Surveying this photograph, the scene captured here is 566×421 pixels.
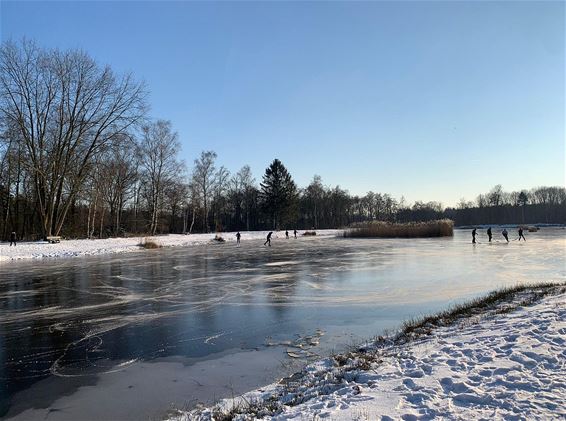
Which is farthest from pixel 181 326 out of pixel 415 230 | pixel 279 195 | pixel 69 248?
pixel 279 195

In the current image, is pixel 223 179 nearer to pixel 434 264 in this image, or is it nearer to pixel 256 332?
pixel 434 264

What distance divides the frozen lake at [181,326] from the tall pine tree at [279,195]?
189ft

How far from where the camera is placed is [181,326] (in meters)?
7.67

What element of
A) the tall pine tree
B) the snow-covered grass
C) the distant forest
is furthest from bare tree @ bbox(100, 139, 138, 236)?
the snow-covered grass

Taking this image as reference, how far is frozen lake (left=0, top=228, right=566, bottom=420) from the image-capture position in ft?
15.6

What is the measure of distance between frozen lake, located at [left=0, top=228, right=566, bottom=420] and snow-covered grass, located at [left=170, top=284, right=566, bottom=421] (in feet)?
2.09

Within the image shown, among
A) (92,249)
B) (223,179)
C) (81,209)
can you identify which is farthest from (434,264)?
(223,179)

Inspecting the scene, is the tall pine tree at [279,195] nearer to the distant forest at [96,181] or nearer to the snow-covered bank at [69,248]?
the distant forest at [96,181]

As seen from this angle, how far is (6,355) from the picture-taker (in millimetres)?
5980

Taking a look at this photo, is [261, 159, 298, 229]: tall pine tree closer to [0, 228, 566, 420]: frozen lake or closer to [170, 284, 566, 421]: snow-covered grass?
[0, 228, 566, 420]: frozen lake

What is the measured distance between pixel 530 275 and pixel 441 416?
39.8ft

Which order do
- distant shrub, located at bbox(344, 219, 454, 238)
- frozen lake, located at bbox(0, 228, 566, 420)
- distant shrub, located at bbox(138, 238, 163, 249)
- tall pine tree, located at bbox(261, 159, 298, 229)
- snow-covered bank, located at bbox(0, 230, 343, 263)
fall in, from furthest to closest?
1. tall pine tree, located at bbox(261, 159, 298, 229)
2. distant shrub, located at bbox(344, 219, 454, 238)
3. distant shrub, located at bbox(138, 238, 163, 249)
4. snow-covered bank, located at bbox(0, 230, 343, 263)
5. frozen lake, located at bbox(0, 228, 566, 420)

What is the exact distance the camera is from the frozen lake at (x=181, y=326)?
4.76 metres

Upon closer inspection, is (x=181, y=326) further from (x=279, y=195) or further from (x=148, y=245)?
(x=279, y=195)
